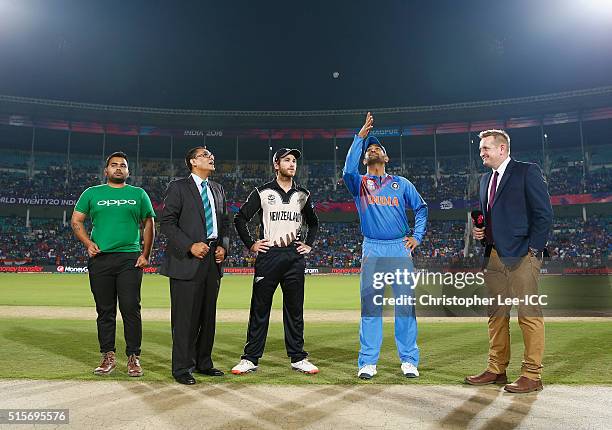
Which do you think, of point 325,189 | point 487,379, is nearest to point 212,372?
point 487,379

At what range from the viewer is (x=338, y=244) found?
41594 mm

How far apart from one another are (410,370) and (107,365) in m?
3.28

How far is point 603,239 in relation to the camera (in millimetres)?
35719

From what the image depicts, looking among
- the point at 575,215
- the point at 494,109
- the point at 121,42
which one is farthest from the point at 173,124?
the point at 575,215

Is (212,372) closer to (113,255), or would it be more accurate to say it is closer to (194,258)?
(194,258)

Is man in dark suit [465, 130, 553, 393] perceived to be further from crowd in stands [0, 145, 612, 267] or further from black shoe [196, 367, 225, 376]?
crowd in stands [0, 145, 612, 267]

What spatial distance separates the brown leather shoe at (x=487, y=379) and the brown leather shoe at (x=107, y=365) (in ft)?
12.3

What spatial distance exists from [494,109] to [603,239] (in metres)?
13.8

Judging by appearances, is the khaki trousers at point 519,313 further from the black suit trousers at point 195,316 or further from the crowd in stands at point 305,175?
the crowd in stands at point 305,175

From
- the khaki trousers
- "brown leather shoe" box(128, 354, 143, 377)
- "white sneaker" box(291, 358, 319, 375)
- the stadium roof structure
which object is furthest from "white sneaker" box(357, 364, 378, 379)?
the stadium roof structure

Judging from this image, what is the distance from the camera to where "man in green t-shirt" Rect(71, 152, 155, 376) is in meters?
5.08

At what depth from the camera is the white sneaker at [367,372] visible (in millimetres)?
4613

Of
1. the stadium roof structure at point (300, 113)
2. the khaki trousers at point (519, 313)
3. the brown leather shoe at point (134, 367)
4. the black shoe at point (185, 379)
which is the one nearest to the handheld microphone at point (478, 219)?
the khaki trousers at point (519, 313)

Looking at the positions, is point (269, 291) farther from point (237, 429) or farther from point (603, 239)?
→ point (603, 239)
